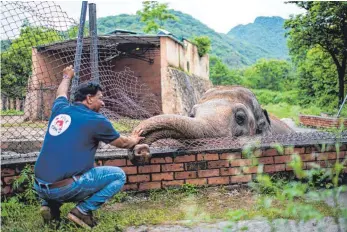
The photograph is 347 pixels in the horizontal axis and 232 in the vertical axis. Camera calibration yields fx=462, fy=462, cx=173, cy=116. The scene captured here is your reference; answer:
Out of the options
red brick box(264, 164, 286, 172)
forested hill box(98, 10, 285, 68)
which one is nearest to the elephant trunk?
red brick box(264, 164, 286, 172)

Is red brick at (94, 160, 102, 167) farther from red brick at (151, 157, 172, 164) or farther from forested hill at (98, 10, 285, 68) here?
forested hill at (98, 10, 285, 68)

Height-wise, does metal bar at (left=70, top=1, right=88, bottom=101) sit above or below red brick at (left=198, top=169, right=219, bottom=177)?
above

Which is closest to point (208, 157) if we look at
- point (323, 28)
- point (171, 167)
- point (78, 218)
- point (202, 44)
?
point (171, 167)

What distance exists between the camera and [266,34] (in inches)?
7249

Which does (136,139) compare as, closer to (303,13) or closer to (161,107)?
(161,107)

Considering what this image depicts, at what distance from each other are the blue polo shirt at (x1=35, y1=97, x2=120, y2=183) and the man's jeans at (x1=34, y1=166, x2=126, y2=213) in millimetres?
89

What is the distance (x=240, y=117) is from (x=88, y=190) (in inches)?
136

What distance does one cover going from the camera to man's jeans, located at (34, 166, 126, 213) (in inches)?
159

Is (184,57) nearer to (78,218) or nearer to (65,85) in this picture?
(65,85)

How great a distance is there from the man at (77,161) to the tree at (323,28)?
20847 mm

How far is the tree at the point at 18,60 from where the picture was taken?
751cm

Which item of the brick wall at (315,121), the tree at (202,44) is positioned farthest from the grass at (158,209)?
the tree at (202,44)

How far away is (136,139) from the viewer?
4547 mm

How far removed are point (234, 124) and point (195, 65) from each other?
24369mm
